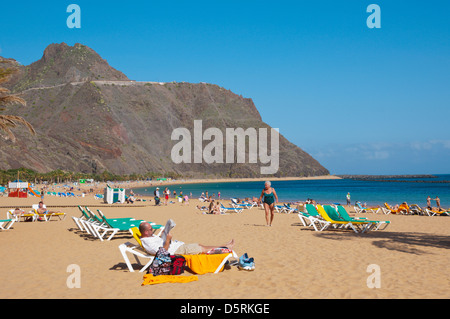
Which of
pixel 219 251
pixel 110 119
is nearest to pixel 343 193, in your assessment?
pixel 219 251

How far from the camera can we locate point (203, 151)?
482 feet

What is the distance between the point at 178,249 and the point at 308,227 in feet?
24.8

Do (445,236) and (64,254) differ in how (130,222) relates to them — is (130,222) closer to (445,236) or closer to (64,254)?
(64,254)

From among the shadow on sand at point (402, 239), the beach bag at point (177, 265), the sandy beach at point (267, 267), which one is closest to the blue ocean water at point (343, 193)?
the shadow on sand at point (402, 239)

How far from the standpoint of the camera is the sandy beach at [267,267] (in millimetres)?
5742

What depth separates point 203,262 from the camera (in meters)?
6.98

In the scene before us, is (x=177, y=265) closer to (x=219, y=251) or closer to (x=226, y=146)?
(x=219, y=251)

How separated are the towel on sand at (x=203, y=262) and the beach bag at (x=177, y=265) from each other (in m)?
0.22

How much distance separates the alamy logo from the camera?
455 feet

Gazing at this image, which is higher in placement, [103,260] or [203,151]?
[203,151]

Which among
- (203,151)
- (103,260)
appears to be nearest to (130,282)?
(103,260)

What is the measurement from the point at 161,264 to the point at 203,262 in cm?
79
